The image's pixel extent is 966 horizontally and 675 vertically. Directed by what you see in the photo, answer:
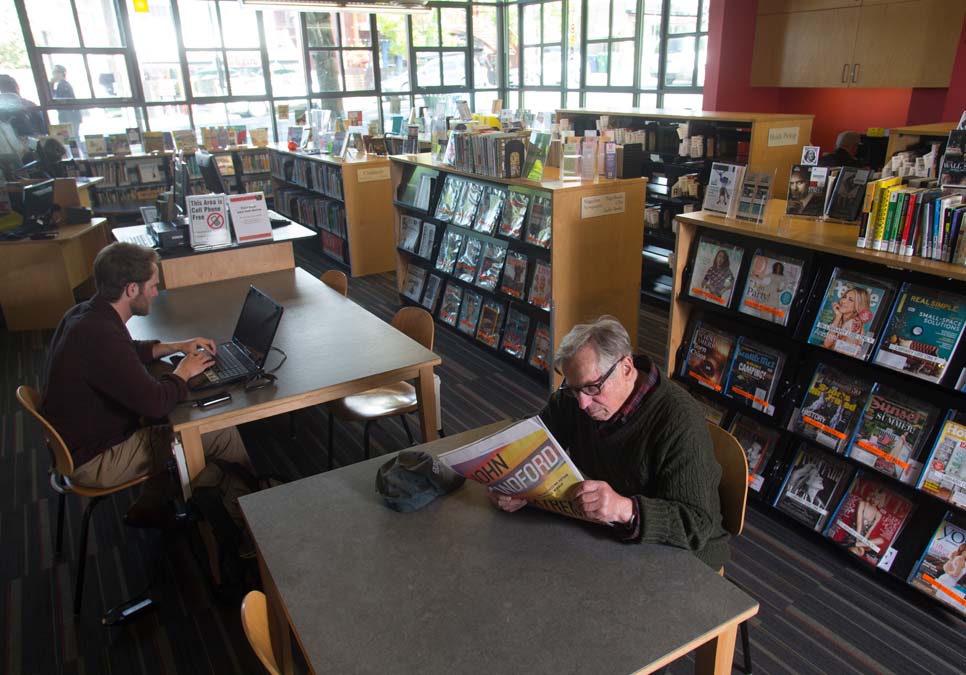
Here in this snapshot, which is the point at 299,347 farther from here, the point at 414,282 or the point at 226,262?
the point at 414,282

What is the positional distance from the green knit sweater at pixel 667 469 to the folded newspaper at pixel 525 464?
0.20 m

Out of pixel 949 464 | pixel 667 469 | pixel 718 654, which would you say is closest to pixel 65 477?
pixel 667 469

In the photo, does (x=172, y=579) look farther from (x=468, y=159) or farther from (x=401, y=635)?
(x=468, y=159)

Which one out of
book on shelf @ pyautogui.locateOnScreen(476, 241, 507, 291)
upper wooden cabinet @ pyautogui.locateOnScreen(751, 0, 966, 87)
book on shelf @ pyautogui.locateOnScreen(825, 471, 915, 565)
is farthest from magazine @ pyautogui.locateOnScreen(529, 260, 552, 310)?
upper wooden cabinet @ pyautogui.locateOnScreen(751, 0, 966, 87)

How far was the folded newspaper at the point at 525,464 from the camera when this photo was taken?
5.19 ft

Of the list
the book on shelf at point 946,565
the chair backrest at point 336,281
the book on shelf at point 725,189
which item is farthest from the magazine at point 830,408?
the chair backrest at point 336,281

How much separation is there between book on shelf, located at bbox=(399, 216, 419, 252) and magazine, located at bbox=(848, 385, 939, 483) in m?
3.88

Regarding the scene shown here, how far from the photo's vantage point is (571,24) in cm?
967

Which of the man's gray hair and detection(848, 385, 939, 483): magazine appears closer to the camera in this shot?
the man's gray hair

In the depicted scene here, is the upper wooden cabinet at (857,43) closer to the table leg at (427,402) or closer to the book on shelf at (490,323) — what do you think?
the book on shelf at (490,323)

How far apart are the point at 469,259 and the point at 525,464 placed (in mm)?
3547

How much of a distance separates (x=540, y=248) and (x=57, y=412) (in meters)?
2.88

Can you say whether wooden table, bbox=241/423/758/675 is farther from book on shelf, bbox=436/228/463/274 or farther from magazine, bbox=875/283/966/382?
book on shelf, bbox=436/228/463/274

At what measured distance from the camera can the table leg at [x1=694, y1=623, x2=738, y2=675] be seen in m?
1.48
